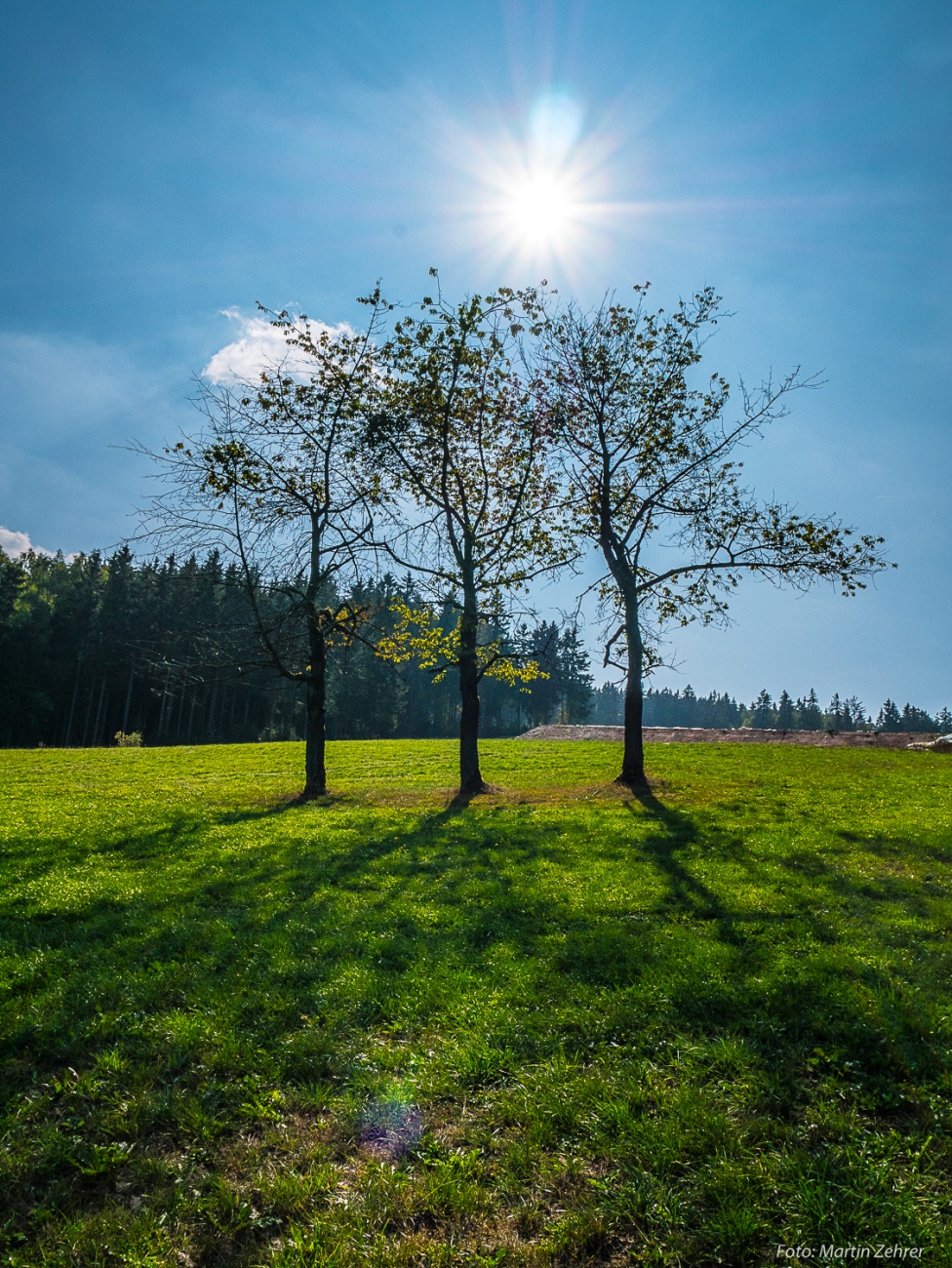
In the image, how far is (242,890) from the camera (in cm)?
946

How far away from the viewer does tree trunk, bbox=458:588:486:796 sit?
19281 millimetres

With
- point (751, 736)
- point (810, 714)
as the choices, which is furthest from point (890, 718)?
point (751, 736)

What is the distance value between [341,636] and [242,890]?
39.8 ft

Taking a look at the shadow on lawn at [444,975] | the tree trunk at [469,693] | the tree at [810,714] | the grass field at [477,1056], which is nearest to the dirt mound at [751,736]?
the tree trunk at [469,693]

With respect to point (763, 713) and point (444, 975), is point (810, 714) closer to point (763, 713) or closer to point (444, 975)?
point (763, 713)

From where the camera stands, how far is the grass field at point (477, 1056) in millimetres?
3535

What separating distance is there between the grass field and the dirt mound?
2739cm

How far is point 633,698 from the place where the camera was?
1855 cm

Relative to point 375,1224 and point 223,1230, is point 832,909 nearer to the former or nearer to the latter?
point 375,1224

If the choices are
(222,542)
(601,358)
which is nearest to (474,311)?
(601,358)

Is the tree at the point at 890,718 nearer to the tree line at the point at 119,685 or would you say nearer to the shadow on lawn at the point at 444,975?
the tree line at the point at 119,685

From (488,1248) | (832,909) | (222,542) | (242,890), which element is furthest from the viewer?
(222,542)

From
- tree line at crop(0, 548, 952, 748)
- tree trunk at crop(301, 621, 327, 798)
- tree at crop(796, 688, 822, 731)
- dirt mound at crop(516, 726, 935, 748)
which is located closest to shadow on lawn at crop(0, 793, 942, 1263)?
tree trunk at crop(301, 621, 327, 798)

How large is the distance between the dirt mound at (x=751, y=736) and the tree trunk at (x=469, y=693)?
18489 millimetres
